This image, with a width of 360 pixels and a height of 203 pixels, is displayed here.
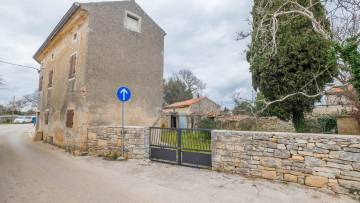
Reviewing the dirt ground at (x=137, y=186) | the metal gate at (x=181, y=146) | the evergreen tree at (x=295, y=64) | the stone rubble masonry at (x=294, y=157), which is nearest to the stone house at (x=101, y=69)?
the dirt ground at (x=137, y=186)

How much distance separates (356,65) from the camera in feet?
16.3

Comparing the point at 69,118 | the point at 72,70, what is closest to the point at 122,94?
the point at 69,118

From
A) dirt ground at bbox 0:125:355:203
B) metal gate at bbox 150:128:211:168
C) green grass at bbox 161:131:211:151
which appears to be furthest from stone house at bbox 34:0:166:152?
green grass at bbox 161:131:211:151

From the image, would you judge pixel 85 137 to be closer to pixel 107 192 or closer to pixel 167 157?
pixel 167 157

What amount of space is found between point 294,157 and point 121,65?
8.43 metres

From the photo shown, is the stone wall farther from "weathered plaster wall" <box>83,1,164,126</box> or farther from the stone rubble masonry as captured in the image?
the stone rubble masonry

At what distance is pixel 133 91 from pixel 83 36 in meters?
3.55

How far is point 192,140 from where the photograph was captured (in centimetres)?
609

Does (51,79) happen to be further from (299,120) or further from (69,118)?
(299,120)

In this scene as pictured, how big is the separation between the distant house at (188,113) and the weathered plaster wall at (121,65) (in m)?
3.69

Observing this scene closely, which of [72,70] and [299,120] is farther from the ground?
[72,70]

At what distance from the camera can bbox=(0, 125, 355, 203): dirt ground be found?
12.5ft

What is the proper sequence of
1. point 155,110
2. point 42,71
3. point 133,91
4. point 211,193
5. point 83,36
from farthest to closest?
point 42,71, point 155,110, point 133,91, point 83,36, point 211,193

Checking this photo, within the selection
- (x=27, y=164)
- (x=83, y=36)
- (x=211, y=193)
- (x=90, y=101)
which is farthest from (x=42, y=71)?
(x=211, y=193)
